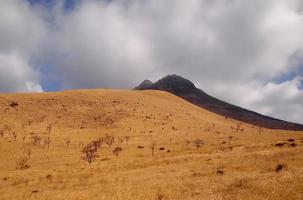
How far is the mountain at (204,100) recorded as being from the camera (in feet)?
389

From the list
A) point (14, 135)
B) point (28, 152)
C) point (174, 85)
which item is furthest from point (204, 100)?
point (28, 152)

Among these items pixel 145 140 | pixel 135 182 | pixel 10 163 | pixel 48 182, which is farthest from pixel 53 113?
pixel 135 182

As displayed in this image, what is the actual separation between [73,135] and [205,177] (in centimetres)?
3968

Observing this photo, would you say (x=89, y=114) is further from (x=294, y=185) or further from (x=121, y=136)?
(x=294, y=185)

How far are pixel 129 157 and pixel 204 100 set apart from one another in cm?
10448

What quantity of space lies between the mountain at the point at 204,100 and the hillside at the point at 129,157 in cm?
3456

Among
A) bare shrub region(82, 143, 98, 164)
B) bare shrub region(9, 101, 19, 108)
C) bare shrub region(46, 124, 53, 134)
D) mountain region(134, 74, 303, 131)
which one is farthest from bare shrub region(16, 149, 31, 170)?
mountain region(134, 74, 303, 131)

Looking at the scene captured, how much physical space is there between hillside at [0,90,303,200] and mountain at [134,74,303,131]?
3456 centimetres

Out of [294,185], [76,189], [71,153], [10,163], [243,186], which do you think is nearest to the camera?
[294,185]

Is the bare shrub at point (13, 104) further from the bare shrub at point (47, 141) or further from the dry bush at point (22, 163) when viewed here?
the dry bush at point (22, 163)

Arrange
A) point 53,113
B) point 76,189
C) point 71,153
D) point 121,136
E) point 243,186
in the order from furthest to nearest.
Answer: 1. point 53,113
2. point 121,136
3. point 71,153
4. point 76,189
5. point 243,186

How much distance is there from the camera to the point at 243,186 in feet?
80.9

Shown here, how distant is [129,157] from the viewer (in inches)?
1801

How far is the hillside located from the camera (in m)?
26.4
